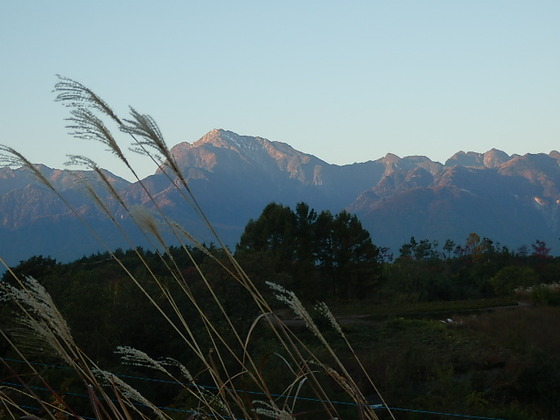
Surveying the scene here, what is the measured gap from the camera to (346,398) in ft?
33.5

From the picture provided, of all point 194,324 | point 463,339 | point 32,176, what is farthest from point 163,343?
point 32,176

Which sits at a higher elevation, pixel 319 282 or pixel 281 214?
pixel 281 214

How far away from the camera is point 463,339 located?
60.2 ft

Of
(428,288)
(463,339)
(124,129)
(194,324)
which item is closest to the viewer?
(124,129)

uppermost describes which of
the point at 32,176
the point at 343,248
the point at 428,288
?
the point at 32,176

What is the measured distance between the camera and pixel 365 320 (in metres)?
24.9

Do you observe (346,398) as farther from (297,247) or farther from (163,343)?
(297,247)

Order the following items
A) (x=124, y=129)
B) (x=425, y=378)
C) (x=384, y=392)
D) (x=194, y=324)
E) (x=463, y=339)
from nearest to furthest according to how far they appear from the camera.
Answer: (x=124, y=129), (x=384, y=392), (x=425, y=378), (x=194, y=324), (x=463, y=339)

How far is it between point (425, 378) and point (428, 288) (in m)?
21.1

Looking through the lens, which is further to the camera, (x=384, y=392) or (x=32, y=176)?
(x=384, y=392)

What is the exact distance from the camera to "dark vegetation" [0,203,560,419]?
11.5 meters

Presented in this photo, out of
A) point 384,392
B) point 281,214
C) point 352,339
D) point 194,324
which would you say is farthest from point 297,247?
point 384,392

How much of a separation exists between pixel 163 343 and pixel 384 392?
4583 mm

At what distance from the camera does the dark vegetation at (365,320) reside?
1145cm
